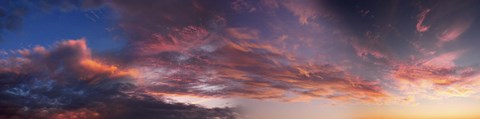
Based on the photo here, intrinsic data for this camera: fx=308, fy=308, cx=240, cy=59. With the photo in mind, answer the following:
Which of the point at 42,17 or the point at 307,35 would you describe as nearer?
the point at 42,17

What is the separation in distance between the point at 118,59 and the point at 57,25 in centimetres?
326

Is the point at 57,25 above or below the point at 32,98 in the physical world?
above

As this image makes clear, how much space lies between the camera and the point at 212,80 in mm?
17359

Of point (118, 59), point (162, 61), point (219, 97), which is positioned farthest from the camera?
point (219, 97)

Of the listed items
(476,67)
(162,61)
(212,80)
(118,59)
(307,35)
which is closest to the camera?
(307,35)

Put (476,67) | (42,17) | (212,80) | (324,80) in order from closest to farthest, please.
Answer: (42,17) → (476,67) → (212,80) → (324,80)

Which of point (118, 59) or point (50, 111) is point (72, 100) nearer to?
point (50, 111)

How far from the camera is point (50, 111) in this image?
68.9 feet

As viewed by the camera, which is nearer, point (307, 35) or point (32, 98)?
point (307, 35)

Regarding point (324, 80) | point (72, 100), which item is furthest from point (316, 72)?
point (72, 100)

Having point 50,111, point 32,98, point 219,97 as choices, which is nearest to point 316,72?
point 219,97

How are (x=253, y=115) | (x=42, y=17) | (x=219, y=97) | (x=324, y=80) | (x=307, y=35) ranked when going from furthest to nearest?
(x=253, y=115) < (x=219, y=97) < (x=324, y=80) < (x=307, y=35) < (x=42, y=17)

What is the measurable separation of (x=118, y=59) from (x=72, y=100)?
8.10 meters

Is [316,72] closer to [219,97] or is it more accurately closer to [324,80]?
[324,80]
